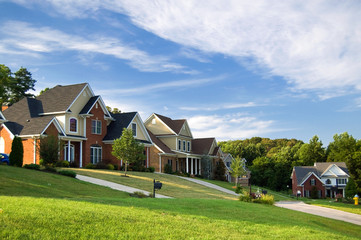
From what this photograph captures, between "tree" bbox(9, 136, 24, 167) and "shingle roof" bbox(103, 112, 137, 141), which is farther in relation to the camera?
"shingle roof" bbox(103, 112, 137, 141)

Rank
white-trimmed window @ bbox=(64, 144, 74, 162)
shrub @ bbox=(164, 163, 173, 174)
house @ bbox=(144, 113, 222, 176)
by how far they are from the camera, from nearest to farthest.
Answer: white-trimmed window @ bbox=(64, 144, 74, 162), shrub @ bbox=(164, 163, 173, 174), house @ bbox=(144, 113, 222, 176)

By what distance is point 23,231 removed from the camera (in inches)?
309

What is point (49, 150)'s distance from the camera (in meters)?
30.9

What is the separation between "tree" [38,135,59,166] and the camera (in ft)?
101

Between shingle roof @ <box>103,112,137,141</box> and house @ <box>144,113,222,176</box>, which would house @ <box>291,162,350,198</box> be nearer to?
house @ <box>144,113,222,176</box>

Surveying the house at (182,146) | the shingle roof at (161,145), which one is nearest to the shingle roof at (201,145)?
the house at (182,146)

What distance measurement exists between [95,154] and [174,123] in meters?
17.1

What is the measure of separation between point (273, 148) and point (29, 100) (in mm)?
84149

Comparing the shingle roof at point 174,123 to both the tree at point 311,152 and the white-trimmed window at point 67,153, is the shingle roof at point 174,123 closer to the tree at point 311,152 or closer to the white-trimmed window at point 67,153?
the white-trimmed window at point 67,153

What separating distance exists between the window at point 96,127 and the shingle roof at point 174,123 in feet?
45.8

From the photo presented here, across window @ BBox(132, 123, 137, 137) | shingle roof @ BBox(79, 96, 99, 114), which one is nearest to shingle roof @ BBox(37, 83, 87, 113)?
shingle roof @ BBox(79, 96, 99, 114)

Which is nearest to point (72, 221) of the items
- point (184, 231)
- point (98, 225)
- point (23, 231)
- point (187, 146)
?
point (98, 225)

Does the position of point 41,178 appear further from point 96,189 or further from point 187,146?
point 187,146

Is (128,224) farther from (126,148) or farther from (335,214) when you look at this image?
(126,148)
